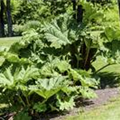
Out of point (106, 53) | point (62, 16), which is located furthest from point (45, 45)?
point (106, 53)

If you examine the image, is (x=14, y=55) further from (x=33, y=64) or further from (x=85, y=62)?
(x=85, y=62)

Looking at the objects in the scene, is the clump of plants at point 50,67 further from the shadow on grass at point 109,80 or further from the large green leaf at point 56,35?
the shadow on grass at point 109,80

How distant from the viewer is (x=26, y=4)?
45312mm

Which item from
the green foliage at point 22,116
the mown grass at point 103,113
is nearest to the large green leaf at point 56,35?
the mown grass at point 103,113

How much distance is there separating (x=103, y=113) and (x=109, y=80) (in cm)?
235

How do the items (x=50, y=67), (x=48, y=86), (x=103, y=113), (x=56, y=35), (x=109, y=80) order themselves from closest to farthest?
(x=48, y=86) < (x=103, y=113) < (x=50, y=67) < (x=56, y=35) < (x=109, y=80)

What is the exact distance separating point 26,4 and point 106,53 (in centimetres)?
3888

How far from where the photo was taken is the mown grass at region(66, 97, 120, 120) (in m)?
5.80

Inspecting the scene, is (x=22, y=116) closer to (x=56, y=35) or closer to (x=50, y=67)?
(x=50, y=67)

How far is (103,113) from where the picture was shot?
19.6 feet

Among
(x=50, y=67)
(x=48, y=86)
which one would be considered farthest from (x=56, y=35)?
(x=48, y=86)

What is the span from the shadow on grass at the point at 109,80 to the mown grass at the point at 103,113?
131 centimetres

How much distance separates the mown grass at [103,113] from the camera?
5.80m

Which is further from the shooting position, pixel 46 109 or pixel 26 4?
pixel 26 4
